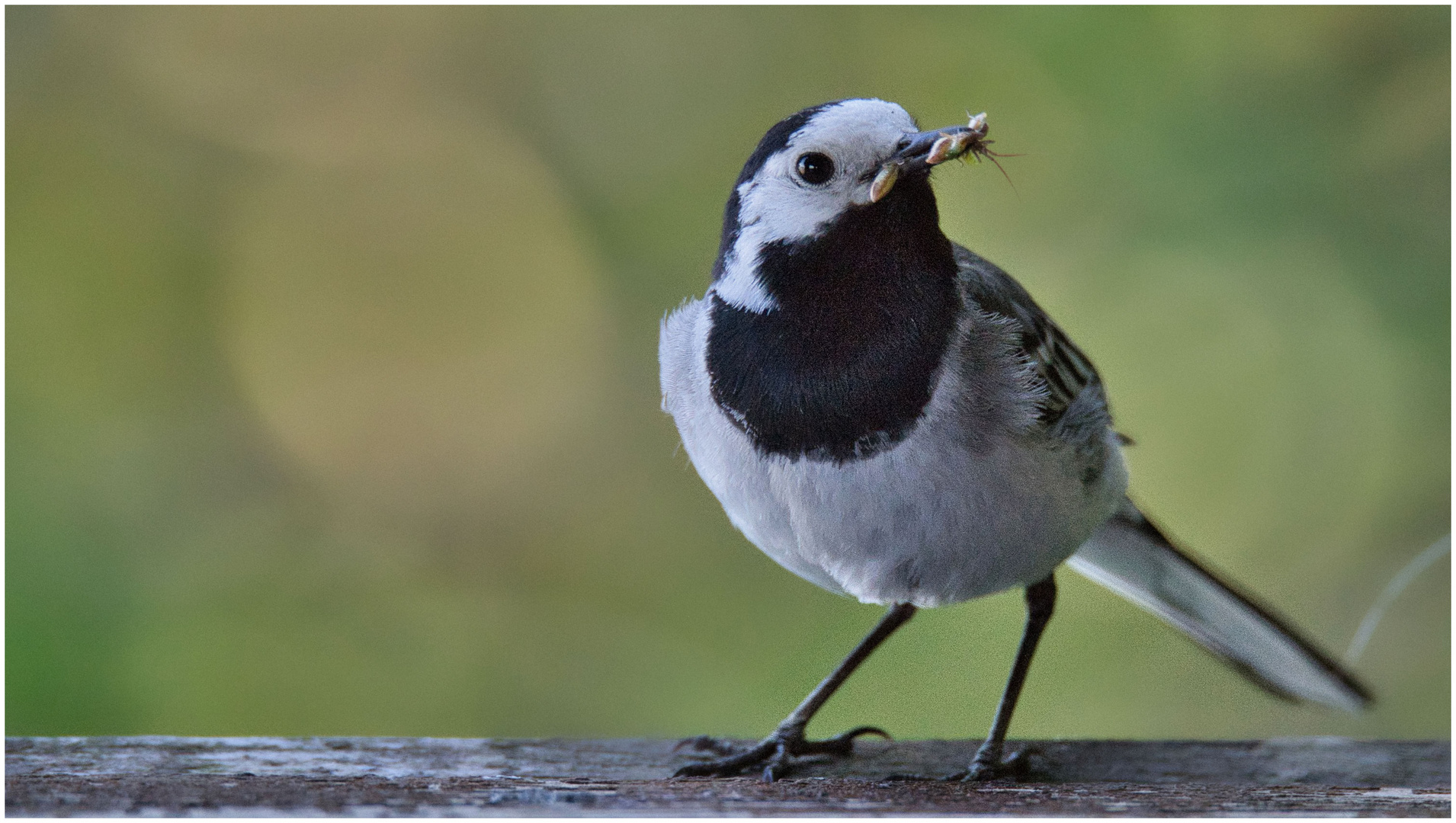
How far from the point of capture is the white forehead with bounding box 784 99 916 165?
6.62 feet

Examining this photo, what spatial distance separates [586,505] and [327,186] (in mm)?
1339

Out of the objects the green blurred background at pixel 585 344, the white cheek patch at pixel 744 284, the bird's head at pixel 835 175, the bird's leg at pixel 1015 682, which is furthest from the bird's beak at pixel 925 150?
the green blurred background at pixel 585 344

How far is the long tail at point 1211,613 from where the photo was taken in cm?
275

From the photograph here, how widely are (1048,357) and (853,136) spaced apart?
Answer: 1.89 feet

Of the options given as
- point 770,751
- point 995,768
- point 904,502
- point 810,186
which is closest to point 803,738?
point 770,751

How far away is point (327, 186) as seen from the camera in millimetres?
4336

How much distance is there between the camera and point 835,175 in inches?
80.3

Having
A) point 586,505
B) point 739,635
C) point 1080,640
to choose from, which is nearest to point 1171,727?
point 1080,640

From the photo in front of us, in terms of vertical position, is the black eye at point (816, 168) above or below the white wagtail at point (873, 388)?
above

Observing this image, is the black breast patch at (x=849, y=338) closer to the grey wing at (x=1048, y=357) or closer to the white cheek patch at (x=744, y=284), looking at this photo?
the white cheek patch at (x=744, y=284)

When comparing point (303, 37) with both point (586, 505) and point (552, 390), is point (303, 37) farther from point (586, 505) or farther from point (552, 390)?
point (586, 505)

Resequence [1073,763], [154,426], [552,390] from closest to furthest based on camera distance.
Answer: [1073,763] < [154,426] < [552,390]

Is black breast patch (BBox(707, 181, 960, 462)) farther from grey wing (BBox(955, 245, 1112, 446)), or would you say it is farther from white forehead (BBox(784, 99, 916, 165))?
grey wing (BBox(955, 245, 1112, 446))

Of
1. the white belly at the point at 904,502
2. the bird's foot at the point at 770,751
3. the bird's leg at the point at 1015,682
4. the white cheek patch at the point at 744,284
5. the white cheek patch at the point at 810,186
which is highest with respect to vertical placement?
the white cheek patch at the point at 810,186
